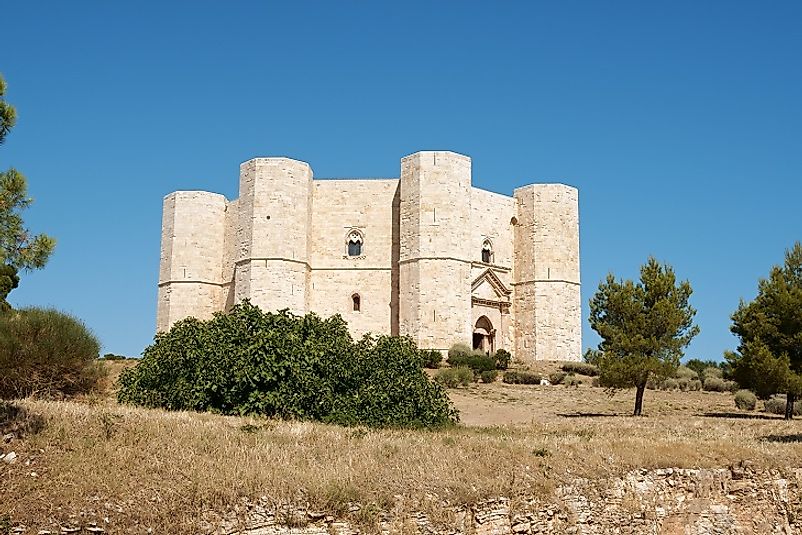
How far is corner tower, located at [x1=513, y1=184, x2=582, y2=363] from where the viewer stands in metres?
37.2

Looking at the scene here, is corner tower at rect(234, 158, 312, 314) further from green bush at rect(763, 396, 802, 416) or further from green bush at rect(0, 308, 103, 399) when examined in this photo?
green bush at rect(763, 396, 802, 416)

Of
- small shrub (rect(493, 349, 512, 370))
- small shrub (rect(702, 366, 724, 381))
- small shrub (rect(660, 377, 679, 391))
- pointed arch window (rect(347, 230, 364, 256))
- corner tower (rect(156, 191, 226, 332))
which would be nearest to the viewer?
small shrub (rect(660, 377, 679, 391))

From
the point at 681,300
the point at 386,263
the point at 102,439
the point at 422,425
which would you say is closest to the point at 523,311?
the point at 386,263

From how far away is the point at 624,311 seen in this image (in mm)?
21609

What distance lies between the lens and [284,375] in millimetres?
14391

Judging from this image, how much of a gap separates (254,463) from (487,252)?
95.5 feet

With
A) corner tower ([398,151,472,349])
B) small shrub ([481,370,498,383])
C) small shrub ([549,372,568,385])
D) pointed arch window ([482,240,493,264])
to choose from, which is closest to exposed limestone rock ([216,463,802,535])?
small shrub ([481,370,498,383])

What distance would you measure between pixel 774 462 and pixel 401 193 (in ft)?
84.3

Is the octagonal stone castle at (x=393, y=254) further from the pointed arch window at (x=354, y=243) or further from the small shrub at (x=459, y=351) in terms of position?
the small shrub at (x=459, y=351)

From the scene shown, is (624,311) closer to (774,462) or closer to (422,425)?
(422,425)

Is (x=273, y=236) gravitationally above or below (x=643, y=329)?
above

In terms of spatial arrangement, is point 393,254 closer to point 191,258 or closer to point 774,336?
point 191,258

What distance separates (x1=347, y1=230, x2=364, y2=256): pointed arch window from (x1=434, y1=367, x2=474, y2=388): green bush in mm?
10579

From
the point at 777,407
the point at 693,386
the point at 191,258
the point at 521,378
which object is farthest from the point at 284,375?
the point at 191,258
